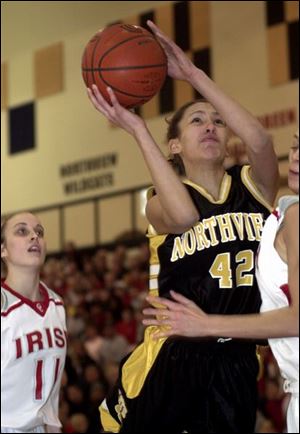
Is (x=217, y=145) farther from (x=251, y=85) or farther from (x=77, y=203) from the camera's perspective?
(x=77, y=203)

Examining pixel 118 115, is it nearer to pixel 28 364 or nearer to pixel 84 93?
pixel 28 364

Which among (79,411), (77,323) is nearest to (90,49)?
(79,411)

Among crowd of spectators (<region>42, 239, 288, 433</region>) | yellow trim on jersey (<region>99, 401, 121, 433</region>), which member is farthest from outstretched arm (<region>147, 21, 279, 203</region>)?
crowd of spectators (<region>42, 239, 288, 433</region>)

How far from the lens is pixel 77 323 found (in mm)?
12633

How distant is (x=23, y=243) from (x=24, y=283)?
219 millimetres

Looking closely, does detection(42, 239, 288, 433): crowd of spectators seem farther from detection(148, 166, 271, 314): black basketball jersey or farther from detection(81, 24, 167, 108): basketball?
detection(81, 24, 167, 108): basketball

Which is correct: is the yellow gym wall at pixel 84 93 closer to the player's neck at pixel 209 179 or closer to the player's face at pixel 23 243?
the player's face at pixel 23 243

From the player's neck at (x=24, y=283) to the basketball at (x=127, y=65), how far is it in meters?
1.22

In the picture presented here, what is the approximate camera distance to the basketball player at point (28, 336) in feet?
15.7

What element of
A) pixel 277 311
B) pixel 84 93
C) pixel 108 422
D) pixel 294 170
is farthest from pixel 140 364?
pixel 84 93

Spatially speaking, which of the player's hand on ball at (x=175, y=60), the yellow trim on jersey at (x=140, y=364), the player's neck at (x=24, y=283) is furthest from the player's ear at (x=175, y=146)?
the player's neck at (x=24, y=283)

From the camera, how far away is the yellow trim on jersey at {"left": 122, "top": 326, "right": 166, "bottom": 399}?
4.43 m

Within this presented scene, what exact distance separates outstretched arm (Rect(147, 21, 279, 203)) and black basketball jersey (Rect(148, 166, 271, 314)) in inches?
7.7

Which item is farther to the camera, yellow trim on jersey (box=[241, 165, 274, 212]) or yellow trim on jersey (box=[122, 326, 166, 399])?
yellow trim on jersey (box=[241, 165, 274, 212])
